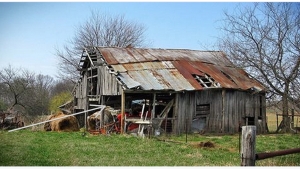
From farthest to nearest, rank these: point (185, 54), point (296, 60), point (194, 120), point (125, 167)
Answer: point (185, 54), point (194, 120), point (296, 60), point (125, 167)

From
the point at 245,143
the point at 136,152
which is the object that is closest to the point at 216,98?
the point at 136,152

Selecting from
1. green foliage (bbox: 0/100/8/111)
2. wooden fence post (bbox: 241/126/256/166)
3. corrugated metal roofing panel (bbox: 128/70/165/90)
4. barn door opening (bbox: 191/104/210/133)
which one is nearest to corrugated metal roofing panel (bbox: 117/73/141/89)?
corrugated metal roofing panel (bbox: 128/70/165/90)

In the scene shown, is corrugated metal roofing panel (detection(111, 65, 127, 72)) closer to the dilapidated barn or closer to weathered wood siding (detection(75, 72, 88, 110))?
the dilapidated barn

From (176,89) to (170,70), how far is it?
2334 mm

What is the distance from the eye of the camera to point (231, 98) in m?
19.7

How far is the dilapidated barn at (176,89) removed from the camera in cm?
1770

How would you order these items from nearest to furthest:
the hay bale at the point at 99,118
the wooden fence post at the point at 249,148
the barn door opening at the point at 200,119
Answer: the wooden fence post at the point at 249,148
the hay bale at the point at 99,118
the barn door opening at the point at 200,119

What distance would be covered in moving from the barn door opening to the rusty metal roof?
120 centimetres

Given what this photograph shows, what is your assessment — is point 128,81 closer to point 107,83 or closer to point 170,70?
point 107,83

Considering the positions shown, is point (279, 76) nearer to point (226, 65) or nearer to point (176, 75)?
point (176, 75)

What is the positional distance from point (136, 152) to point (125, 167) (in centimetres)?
276

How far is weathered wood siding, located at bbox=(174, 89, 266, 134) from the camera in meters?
18.1

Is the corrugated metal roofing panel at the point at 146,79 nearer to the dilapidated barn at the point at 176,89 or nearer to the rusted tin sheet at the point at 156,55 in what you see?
the dilapidated barn at the point at 176,89

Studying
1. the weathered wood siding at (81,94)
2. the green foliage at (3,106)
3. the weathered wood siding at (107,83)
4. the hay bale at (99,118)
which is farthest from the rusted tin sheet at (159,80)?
the green foliage at (3,106)
